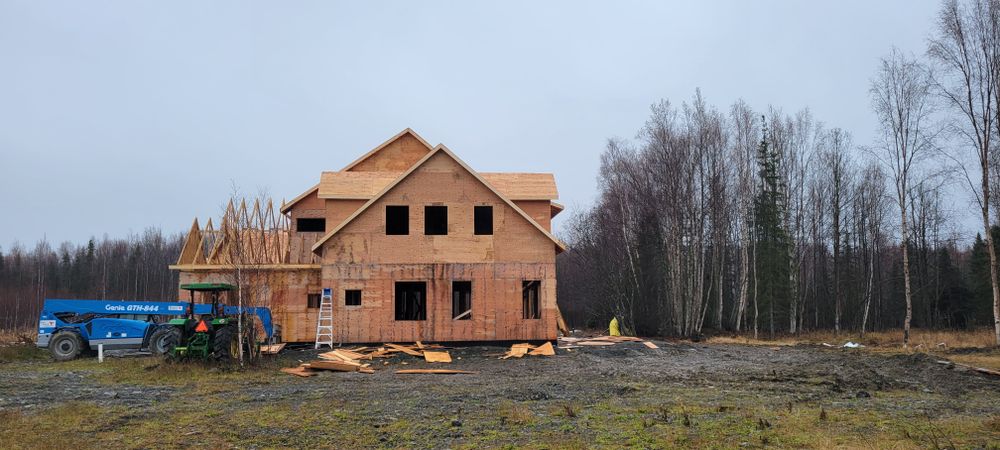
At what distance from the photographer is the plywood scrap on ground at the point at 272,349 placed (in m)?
21.8

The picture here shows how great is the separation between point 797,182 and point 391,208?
29.4 metres

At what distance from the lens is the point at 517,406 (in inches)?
471

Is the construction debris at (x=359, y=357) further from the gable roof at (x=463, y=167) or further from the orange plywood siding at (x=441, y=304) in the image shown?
the gable roof at (x=463, y=167)

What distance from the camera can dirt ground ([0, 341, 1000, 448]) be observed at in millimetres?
9055

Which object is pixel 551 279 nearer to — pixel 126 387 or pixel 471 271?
pixel 471 271

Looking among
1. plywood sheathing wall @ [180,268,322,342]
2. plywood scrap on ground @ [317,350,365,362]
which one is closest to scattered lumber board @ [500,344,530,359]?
plywood scrap on ground @ [317,350,365,362]

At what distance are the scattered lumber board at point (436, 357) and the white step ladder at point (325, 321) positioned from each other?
4.44m

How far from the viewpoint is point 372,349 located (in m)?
24.0

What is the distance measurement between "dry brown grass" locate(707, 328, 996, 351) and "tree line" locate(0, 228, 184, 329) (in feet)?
194

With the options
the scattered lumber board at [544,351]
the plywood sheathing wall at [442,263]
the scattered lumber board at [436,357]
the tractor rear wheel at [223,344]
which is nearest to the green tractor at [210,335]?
the tractor rear wheel at [223,344]

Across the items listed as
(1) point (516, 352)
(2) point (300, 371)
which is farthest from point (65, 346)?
(1) point (516, 352)

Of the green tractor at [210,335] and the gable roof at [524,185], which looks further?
the gable roof at [524,185]

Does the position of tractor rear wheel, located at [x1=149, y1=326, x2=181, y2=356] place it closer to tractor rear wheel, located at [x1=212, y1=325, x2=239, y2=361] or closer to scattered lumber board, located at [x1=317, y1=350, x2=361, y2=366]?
tractor rear wheel, located at [x1=212, y1=325, x2=239, y2=361]

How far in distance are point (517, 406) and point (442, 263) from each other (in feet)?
45.5
